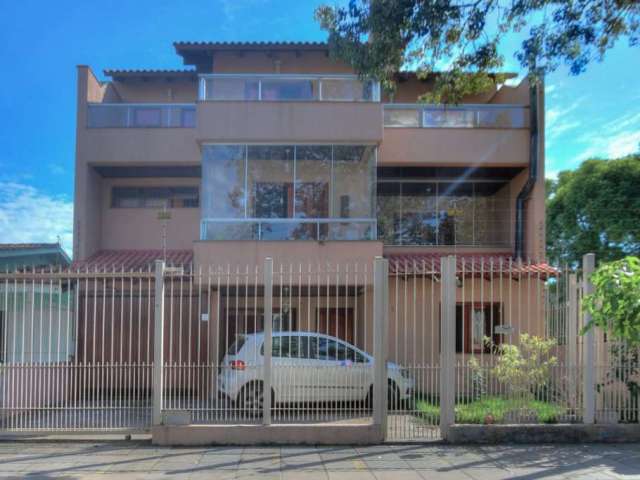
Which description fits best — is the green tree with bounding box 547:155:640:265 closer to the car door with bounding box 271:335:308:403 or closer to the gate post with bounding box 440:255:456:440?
the gate post with bounding box 440:255:456:440

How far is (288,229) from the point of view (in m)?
12.3

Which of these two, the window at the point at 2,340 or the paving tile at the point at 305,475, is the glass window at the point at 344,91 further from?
the paving tile at the point at 305,475

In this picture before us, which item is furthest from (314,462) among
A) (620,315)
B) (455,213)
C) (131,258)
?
(455,213)

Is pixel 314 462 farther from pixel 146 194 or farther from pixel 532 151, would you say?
pixel 146 194

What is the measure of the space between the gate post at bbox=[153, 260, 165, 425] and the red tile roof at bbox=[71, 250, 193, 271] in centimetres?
565

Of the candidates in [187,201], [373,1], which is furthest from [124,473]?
[187,201]

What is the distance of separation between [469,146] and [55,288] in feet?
33.1

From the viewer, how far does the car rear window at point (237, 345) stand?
805cm

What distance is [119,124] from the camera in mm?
14961

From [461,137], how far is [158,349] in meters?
9.75

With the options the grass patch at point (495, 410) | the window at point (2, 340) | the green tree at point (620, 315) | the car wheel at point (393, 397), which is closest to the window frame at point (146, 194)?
the window at point (2, 340)

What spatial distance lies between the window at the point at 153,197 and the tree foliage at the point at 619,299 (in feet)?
36.9

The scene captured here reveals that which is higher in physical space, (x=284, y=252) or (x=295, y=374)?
(x=284, y=252)

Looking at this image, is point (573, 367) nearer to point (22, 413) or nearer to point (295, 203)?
point (295, 203)
